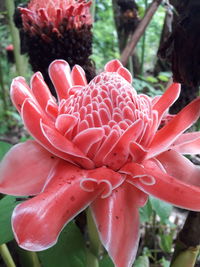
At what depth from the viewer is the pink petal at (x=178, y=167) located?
0.46 m

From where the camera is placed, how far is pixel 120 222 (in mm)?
397

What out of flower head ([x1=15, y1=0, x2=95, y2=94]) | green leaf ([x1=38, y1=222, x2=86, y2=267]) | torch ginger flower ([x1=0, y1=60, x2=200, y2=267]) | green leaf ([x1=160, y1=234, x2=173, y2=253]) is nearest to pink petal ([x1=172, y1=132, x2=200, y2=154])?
torch ginger flower ([x1=0, y1=60, x2=200, y2=267])

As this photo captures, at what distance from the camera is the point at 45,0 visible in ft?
2.42

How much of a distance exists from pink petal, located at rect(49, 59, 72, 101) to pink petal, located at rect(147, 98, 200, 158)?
0.17 meters

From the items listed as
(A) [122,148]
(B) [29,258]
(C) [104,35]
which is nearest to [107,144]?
(A) [122,148]

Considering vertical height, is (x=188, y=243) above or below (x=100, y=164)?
below

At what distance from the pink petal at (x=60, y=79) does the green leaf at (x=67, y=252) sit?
0.21 metres

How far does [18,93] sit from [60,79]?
0.31 ft

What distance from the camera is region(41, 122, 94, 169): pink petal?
41 cm

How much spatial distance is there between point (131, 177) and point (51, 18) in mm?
446

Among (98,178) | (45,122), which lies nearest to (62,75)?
(45,122)

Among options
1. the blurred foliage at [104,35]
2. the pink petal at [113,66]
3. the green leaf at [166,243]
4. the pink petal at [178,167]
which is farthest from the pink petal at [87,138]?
the blurred foliage at [104,35]

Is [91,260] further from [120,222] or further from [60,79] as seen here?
[60,79]

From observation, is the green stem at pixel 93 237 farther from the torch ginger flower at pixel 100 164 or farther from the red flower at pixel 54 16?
the red flower at pixel 54 16
